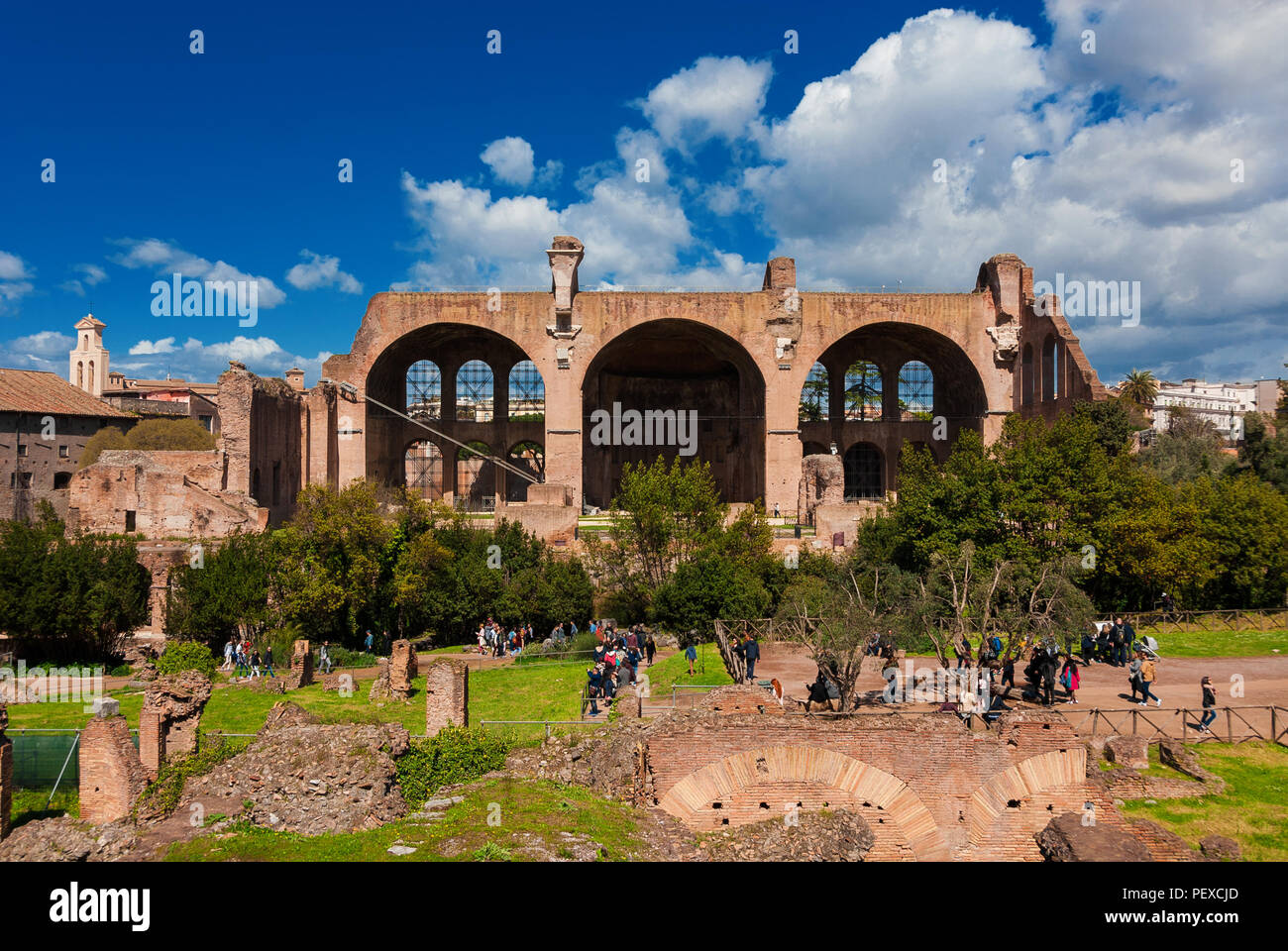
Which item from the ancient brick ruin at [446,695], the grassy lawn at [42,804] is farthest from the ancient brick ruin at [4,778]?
the ancient brick ruin at [446,695]

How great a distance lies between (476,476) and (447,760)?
3428 cm

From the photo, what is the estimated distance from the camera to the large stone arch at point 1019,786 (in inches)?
407

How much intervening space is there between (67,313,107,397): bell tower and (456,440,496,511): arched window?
25009 mm

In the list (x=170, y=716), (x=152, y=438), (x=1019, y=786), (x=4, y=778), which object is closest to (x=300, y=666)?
(x=170, y=716)

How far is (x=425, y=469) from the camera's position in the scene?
43531 millimetres

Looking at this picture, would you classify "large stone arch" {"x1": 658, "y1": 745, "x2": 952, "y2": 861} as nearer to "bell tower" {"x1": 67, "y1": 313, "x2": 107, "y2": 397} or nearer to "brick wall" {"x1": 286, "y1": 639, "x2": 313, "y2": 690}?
"brick wall" {"x1": 286, "y1": 639, "x2": 313, "y2": 690}

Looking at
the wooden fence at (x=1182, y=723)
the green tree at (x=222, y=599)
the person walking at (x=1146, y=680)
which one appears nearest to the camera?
the wooden fence at (x=1182, y=723)

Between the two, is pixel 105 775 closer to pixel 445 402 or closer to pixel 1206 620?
pixel 1206 620

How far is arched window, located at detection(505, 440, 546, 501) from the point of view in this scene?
40.5 m

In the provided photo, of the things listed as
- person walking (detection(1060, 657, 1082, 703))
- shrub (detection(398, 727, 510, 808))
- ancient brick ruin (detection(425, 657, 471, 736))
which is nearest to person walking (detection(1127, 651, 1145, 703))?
person walking (detection(1060, 657, 1082, 703))

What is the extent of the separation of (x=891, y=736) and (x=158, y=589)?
21.2m

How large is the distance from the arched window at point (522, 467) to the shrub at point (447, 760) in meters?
27.9

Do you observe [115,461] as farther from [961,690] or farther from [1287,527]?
[1287,527]

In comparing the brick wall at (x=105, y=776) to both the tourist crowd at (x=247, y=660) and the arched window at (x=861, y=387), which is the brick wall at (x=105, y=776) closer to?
the tourist crowd at (x=247, y=660)
